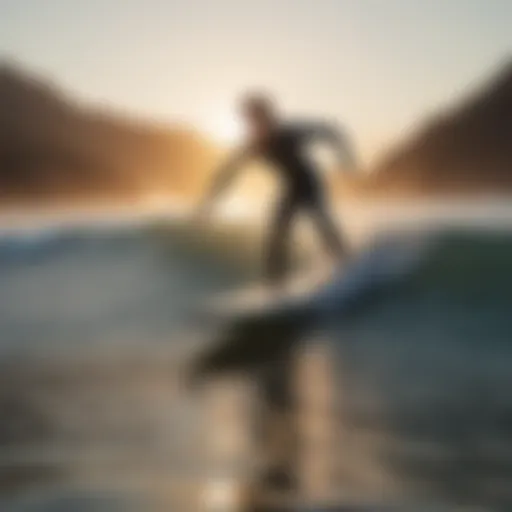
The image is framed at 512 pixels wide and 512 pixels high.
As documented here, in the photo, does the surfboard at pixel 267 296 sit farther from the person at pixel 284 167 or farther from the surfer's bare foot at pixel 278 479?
the surfer's bare foot at pixel 278 479

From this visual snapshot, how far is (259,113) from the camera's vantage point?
1075 mm

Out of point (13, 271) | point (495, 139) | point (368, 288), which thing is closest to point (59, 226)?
point (13, 271)

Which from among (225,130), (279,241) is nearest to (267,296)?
(279,241)

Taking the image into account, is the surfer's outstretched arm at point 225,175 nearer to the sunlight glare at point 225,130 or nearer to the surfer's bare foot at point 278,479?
the sunlight glare at point 225,130

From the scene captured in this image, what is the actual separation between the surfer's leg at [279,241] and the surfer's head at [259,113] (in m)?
0.08

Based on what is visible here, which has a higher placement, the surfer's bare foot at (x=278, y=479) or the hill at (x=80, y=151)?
the hill at (x=80, y=151)

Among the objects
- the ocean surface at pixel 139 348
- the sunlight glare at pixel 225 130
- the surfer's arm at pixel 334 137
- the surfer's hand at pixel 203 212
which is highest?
the sunlight glare at pixel 225 130

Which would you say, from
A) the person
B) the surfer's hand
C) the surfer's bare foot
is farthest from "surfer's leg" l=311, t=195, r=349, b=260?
the surfer's bare foot

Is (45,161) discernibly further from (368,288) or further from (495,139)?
(495,139)

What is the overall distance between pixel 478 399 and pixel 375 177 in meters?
0.25

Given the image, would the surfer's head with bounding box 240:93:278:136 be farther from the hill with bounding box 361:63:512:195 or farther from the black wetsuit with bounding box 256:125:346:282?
the hill with bounding box 361:63:512:195

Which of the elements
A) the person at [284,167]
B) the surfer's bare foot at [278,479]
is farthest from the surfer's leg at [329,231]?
the surfer's bare foot at [278,479]

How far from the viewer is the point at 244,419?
1.05 m

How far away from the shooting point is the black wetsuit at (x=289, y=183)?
107cm
